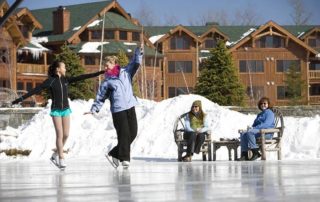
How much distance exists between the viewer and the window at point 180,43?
208 feet

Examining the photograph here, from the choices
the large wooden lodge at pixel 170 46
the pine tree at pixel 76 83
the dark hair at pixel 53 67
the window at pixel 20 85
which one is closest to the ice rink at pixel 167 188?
the dark hair at pixel 53 67

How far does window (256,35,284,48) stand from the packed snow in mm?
40999

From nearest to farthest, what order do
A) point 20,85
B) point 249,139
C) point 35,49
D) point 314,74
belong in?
point 249,139, point 20,85, point 35,49, point 314,74

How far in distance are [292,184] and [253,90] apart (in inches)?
2239

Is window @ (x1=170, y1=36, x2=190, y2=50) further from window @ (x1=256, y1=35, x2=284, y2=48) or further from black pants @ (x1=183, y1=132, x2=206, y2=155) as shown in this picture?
black pants @ (x1=183, y1=132, x2=206, y2=155)

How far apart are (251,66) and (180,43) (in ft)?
19.2

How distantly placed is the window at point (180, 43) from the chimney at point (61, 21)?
8.37 meters

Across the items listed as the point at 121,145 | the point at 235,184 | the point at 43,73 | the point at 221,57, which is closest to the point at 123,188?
the point at 235,184

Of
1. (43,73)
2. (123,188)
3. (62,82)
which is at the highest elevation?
(43,73)

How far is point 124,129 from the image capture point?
1117 cm

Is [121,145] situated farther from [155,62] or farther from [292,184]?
[155,62]

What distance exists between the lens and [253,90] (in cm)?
6372

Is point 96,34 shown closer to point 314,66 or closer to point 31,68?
point 31,68

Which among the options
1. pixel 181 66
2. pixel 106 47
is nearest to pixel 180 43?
pixel 181 66
